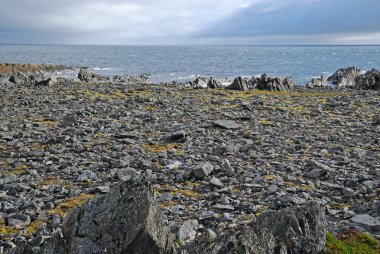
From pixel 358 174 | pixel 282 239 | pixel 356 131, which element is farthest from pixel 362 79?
pixel 282 239

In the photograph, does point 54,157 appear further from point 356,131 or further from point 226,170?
point 356,131

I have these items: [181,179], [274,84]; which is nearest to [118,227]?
[181,179]

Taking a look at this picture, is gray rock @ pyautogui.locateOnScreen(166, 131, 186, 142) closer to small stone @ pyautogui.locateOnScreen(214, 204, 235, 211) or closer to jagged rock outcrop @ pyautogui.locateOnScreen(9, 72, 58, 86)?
small stone @ pyautogui.locateOnScreen(214, 204, 235, 211)

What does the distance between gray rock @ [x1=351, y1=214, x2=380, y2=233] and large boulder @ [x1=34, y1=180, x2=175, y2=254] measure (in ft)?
19.4

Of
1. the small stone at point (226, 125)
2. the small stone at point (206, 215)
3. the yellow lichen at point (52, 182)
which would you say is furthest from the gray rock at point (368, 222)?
the small stone at point (226, 125)

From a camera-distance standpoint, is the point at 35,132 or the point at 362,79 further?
the point at 362,79

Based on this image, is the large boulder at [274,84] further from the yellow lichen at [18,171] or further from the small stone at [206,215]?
the small stone at [206,215]

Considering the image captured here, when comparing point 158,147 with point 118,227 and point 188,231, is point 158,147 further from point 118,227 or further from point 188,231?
point 118,227

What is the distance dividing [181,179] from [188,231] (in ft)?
13.4

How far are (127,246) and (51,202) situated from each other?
19.6 feet

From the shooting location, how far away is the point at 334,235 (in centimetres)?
965

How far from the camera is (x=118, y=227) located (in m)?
6.50

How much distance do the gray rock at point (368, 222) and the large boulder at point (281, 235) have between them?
3.04 m

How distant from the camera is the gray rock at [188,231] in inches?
371
